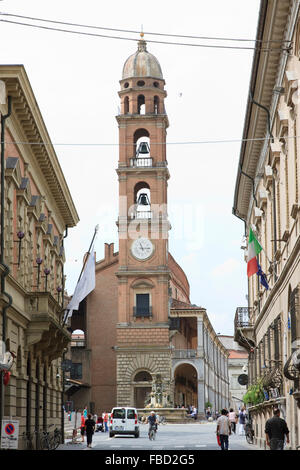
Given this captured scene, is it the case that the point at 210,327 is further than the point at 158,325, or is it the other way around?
the point at 210,327

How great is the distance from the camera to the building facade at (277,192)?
20.9m

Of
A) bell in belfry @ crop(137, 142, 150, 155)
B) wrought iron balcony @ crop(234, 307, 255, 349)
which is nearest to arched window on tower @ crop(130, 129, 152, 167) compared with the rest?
bell in belfry @ crop(137, 142, 150, 155)

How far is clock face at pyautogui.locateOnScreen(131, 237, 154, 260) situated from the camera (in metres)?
76.8

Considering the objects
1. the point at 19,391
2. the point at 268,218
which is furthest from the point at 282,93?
the point at 19,391

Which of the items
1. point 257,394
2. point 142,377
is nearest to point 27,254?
point 257,394

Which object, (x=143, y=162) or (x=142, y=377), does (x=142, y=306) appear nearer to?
(x=142, y=377)

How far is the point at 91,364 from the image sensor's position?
82.0 metres

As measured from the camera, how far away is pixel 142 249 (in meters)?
76.9

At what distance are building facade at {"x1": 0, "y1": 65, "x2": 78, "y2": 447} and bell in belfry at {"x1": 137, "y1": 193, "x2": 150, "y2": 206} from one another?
37452 millimetres

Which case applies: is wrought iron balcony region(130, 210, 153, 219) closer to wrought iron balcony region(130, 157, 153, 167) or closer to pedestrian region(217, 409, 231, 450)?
wrought iron balcony region(130, 157, 153, 167)

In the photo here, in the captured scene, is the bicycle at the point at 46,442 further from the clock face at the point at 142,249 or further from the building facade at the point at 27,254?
the clock face at the point at 142,249
